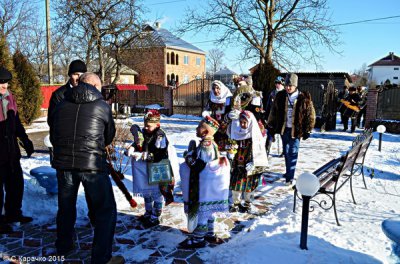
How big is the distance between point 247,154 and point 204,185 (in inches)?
41.9

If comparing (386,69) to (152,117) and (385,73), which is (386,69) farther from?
(152,117)

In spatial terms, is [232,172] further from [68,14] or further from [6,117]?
[68,14]

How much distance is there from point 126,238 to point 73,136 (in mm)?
1566

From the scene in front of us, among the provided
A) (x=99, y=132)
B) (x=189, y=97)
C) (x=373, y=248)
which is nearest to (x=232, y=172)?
(x=373, y=248)

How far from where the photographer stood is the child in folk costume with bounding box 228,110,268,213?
170 inches

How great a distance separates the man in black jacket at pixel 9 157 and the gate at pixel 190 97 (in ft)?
48.5

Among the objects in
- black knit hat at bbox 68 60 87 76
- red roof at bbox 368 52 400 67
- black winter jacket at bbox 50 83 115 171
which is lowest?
black winter jacket at bbox 50 83 115 171

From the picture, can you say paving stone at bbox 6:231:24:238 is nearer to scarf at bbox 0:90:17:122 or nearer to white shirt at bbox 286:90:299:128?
scarf at bbox 0:90:17:122

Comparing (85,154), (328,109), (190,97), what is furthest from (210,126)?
(190,97)

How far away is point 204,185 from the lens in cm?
352

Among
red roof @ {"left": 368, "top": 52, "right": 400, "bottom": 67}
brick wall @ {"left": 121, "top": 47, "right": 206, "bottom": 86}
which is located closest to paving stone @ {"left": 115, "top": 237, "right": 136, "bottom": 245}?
brick wall @ {"left": 121, "top": 47, "right": 206, "bottom": 86}

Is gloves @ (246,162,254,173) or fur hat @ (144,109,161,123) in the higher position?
fur hat @ (144,109,161,123)

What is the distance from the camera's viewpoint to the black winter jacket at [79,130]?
282 centimetres

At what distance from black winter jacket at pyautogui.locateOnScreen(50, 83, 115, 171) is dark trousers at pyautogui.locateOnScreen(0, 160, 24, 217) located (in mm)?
1442
